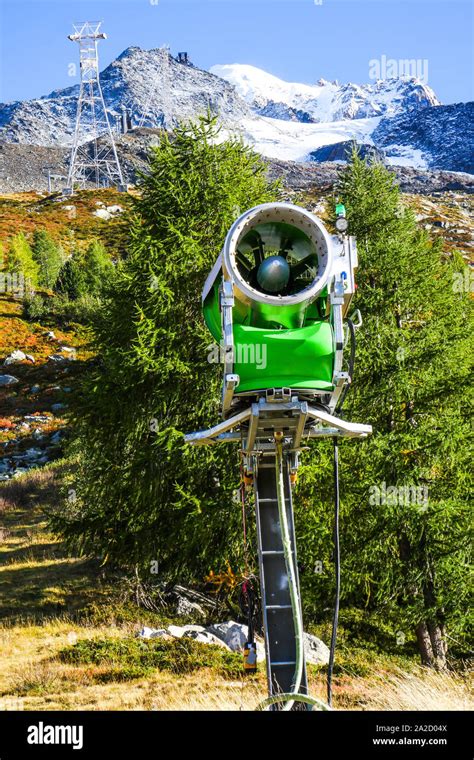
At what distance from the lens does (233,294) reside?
4883 millimetres

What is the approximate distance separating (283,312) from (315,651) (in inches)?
368

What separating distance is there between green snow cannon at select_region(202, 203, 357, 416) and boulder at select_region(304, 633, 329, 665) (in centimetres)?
849

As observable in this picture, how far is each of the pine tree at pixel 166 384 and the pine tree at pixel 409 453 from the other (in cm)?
202

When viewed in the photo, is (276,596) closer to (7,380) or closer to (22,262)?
(7,380)

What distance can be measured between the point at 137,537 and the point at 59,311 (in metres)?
44.7

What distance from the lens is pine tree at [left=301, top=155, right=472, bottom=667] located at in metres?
12.4

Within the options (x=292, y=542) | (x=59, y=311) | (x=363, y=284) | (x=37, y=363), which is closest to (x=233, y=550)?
(x=363, y=284)

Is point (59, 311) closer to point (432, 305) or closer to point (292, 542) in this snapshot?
point (432, 305)

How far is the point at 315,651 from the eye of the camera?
12547mm

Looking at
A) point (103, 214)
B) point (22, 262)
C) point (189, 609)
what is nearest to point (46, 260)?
point (22, 262)

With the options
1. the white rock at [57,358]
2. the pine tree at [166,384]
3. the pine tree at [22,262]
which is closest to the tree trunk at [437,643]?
the pine tree at [166,384]

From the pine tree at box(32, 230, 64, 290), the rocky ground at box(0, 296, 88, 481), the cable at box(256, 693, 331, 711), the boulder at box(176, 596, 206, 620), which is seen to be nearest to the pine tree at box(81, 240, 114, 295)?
the pine tree at box(32, 230, 64, 290)

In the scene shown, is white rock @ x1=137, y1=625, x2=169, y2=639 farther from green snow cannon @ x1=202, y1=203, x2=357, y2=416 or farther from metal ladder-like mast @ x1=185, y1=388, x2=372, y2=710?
green snow cannon @ x1=202, y1=203, x2=357, y2=416
